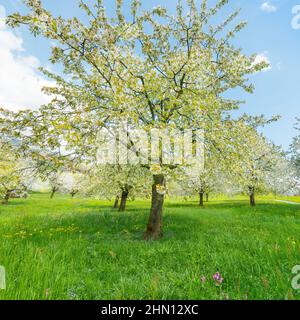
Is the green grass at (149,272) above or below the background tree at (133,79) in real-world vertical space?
below

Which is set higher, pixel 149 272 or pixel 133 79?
pixel 133 79

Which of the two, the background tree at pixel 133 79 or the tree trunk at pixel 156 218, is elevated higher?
the background tree at pixel 133 79

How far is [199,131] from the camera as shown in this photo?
892 cm

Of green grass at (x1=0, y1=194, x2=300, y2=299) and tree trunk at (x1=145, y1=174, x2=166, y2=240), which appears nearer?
green grass at (x1=0, y1=194, x2=300, y2=299)

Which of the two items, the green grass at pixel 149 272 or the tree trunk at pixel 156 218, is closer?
the green grass at pixel 149 272

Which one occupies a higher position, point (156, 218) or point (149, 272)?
point (156, 218)

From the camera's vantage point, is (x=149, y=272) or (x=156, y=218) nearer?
(x=149, y=272)

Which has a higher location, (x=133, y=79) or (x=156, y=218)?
(x=133, y=79)

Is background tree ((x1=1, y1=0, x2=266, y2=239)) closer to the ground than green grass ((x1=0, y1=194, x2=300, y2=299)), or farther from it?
farther from it

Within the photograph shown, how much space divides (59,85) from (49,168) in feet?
16.2

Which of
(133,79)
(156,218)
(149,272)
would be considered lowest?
(149,272)

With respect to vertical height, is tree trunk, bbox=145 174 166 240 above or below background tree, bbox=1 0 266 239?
below
